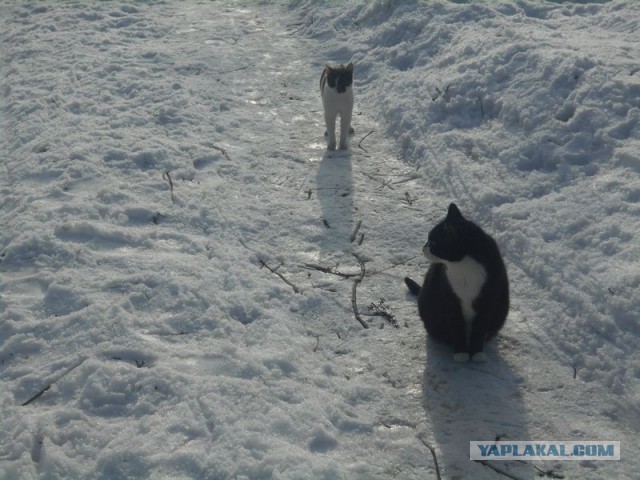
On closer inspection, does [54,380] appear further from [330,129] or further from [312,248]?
[330,129]

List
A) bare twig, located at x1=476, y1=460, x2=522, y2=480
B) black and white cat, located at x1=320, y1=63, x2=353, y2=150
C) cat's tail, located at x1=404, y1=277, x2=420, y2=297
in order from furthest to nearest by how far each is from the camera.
A: black and white cat, located at x1=320, y1=63, x2=353, y2=150 → cat's tail, located at x1=404, y1=277, x2=420, y2=297 → bare twig, located at x1=476, y1=460, x2=522, y2=480

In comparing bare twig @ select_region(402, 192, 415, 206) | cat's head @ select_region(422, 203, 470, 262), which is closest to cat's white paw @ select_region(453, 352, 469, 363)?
cat's head @ select_region(422, 203, 470, 262)

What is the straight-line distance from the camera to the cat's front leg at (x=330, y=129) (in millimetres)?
7719

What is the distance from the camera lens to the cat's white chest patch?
4434 millimetres

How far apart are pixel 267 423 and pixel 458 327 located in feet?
4.65

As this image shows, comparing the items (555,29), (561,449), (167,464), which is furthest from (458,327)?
(555,29)

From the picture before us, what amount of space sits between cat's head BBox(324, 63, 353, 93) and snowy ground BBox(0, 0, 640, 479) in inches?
24.4

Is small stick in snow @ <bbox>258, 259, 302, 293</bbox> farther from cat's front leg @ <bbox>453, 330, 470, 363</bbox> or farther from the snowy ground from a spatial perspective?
cat's front leg @ <bbox>453, 330, 470, 363</bbox>

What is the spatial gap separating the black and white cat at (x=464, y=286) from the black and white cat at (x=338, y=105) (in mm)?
3409

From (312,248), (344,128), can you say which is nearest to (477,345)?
(312,248)

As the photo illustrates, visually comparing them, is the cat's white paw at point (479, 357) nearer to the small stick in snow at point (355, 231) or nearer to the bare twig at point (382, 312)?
the bare twig at point (382, 312)

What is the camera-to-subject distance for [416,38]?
9516mm

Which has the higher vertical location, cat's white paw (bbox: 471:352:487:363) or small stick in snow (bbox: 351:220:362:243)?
cat's white paw (bbox: 471:352:487:363)

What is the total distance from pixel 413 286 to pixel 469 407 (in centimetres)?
123
